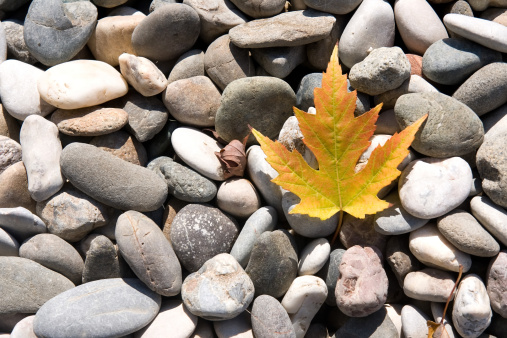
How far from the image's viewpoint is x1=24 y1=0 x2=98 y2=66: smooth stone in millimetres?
2203

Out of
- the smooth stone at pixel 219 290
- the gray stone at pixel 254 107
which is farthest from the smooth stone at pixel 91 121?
the smooth stone at pixel 219 290

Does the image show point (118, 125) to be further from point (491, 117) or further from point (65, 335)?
point (491, 117)

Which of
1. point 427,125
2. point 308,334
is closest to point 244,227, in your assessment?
point 308,334

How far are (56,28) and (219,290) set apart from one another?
1467mm

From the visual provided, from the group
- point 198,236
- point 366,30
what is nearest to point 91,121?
point 198,236

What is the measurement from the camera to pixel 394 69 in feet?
6.29

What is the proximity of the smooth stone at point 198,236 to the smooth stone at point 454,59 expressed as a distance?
1154 mm

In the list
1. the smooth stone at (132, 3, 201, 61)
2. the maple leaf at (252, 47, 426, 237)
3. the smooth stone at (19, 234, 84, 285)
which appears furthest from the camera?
the smooth stone at (132, 3, 201, 61)

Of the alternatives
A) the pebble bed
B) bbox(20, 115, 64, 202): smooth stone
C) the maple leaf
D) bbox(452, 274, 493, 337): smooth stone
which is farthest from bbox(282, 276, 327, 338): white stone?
bbox(20, 115, 64, 202): smooth stone

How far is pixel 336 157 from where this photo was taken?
1.85 meters

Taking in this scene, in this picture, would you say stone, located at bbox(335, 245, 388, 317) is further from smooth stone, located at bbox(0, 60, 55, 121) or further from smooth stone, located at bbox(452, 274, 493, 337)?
smooth stone, located at bbox(0, 60, 55, 121)

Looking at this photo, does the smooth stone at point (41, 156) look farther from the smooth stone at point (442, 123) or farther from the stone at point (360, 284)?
the smooth stone at point (442, 123)

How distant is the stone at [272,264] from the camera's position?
190 cm

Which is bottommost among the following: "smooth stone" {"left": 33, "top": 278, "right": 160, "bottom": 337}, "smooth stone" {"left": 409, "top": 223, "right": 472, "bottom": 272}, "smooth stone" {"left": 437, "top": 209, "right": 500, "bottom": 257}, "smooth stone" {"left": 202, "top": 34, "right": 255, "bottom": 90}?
"smooth stone" {"left": 33, "top": 278, "right": 160, "bottom": 337}
